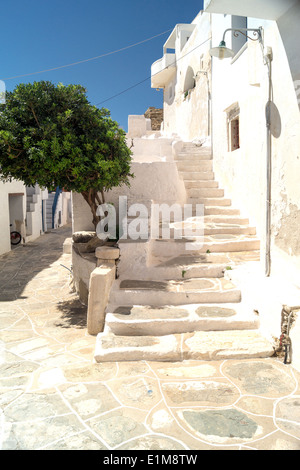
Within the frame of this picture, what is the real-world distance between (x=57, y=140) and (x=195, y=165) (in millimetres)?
6277

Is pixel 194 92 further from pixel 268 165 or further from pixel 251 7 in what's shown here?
pixel 251 7

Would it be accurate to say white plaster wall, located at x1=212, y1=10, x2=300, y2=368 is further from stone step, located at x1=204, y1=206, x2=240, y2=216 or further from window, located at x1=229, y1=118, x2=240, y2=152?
window, located at x1=229, y1=118, x2=240, y2=152

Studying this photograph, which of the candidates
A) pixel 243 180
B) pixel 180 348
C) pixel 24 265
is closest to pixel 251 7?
pixel 243 180

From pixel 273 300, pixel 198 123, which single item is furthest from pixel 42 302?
pixel 198 123

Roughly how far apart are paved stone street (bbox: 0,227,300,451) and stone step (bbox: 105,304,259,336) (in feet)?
1.85

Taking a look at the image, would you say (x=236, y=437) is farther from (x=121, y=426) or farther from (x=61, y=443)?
(x=61, y=443)

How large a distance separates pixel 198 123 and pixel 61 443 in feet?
43.5

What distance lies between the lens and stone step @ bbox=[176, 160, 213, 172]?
1029cm


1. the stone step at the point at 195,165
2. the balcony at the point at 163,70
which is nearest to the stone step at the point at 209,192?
the stone step at the point at 195,165

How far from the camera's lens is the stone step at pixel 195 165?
10.3m

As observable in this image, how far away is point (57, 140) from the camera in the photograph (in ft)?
17.7

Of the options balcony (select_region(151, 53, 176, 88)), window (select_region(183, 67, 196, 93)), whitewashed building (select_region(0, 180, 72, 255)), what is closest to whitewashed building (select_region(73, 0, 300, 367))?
window (select_region(183, 67, 196, 93))

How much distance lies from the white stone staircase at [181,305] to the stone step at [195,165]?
11.1ft

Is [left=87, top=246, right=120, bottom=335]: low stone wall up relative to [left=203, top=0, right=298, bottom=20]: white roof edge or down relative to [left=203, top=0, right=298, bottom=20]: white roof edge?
down
